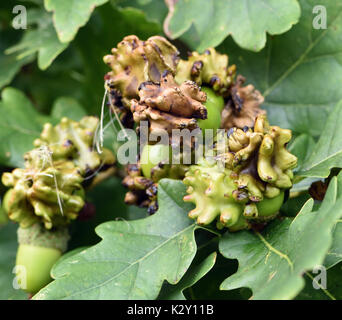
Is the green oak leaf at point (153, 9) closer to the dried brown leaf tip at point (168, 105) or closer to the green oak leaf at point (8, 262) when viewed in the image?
the dried brown leaf tip at point (168, 105)

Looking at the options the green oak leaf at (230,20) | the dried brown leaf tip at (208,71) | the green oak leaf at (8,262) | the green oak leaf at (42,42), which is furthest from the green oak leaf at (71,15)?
the green oak leaf at (8,262)

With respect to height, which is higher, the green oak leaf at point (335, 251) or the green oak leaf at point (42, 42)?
the green oak leaf at point (42, 42)

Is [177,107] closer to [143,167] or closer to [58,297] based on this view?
[143,167]

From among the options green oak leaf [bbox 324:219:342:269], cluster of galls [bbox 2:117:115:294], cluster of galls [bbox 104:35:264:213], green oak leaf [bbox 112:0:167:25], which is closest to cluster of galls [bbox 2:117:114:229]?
cluster of galls [bbox 2:117:115:294]

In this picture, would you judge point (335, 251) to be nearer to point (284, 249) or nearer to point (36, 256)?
point (284, 249)

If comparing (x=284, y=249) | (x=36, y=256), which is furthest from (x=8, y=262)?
(x=284, y=249)

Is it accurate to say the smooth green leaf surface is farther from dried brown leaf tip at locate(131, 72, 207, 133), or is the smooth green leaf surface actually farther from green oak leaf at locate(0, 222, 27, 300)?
dried brown leaf tip at locate(131, 72, 207, 133)
